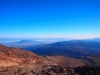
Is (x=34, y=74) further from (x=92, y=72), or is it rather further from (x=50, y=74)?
(x=92, y=72)

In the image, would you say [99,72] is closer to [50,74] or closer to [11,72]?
[50,74]

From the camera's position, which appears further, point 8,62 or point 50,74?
point 8,62

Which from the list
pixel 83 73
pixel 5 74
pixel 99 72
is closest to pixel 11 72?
pixel 5 74

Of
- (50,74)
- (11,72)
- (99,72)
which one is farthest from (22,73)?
(99,72)

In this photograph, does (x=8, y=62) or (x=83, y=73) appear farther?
(x=8, y=62)

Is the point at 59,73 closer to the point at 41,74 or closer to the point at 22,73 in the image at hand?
the point at 41,74

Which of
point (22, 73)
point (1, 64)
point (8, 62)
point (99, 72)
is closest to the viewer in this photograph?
point (99, 72)

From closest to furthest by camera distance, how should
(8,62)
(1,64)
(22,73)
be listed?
1. (22,73)
2. (1,64)
3. (8,62)

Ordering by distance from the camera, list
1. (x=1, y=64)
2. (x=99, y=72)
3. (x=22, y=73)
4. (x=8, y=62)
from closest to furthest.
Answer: (x=99, y=72) < (x=22, y=73) < (x=1, y=64) < (x=8, y=62)
